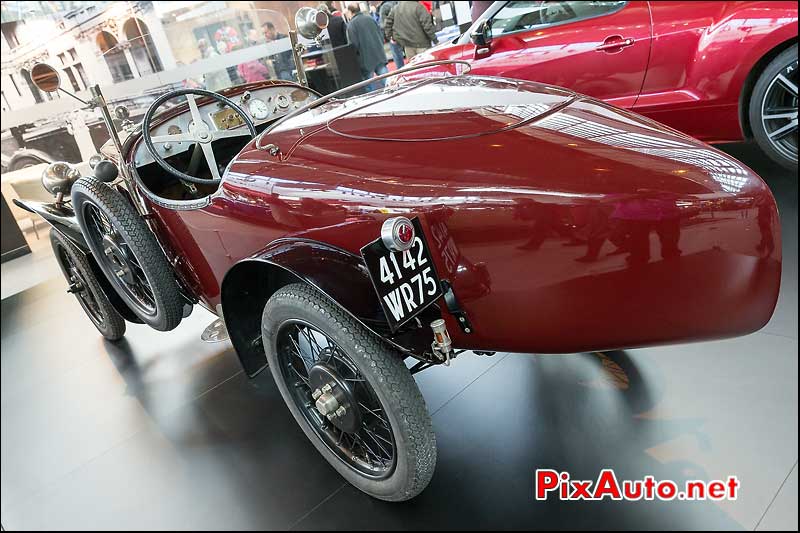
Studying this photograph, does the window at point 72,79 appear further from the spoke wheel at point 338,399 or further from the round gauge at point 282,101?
the spoke wheel at point 338,399

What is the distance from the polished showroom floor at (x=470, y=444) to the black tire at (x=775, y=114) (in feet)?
1.77

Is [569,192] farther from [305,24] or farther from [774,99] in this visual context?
[774,99]

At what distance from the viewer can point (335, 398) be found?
1.61 meters

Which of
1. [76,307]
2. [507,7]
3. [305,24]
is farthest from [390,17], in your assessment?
[76,307]

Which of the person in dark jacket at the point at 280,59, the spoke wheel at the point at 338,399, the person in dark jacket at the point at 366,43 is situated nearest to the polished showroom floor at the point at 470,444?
the spoke wheel at the point at 338,399

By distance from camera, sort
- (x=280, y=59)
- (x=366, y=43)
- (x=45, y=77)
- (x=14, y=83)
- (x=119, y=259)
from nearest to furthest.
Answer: (x=45, y=77), (x=119, y=259), (x=14, y=83), (x=280, y=59), (x=366, y=43)

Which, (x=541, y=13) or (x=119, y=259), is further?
(x=541, y=13)

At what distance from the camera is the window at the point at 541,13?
11.4ft

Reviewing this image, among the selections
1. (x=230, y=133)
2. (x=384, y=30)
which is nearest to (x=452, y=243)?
(x=230, y=133)

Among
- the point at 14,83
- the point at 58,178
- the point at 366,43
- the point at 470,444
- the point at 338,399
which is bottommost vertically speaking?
the point at 470,444

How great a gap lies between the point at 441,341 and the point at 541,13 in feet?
10.2

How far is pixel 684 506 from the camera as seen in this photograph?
1460 mm

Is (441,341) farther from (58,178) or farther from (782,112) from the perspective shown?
(782,112)

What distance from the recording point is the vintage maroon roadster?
48.7 inches
